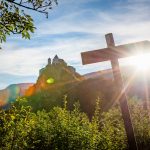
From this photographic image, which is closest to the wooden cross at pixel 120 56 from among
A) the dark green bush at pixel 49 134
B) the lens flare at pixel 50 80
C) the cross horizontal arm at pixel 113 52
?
the cross horizontal arm at pixel 113 52

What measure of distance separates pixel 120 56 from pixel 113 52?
19cm

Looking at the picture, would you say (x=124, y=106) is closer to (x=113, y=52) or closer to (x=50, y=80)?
(x=113, y=52)

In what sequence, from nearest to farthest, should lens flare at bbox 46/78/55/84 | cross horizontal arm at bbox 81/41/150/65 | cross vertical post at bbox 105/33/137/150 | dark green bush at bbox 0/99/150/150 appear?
dark green bush at bbox 0/99/150/150, cross vertical post at bbox 105/33/137/150, cross horizontal arm at bbox 81/41/150/65, lens flare at bbox 46/78/55/84

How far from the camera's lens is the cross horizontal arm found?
23.3 feet

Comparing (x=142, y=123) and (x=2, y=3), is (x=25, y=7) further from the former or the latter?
(x=142, y=123)

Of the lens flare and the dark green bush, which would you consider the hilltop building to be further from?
the dark green bush

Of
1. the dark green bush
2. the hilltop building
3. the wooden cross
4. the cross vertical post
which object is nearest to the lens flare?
the hilltop building

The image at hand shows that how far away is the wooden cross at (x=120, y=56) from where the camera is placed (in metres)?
6.98

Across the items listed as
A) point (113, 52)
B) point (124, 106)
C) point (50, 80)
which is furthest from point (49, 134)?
point (50, 80)

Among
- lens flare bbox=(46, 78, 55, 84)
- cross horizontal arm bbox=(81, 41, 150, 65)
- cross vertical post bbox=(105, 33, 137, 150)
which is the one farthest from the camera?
lens flare bbox=(46, 78, 55, 84)

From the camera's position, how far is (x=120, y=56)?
23.7ft

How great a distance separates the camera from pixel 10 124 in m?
6.53

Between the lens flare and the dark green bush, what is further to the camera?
the lens flare

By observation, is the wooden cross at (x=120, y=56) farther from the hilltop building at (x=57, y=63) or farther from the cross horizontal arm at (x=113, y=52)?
the hilltop building at (x=57, y=63)
